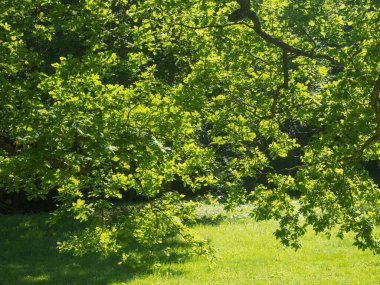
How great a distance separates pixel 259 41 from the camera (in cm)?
1103

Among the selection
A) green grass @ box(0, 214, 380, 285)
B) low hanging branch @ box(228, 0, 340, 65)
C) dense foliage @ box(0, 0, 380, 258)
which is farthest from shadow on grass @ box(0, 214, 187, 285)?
low hanging branch @ box(228, 0, 340, 65)

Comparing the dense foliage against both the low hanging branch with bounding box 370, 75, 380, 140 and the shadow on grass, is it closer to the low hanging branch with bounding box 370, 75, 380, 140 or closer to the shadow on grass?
the low hanging branch with bounding box 370, 75, 380, 140

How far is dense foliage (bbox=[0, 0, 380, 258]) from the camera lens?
28.6 ft

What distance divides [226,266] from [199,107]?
19.2 feet

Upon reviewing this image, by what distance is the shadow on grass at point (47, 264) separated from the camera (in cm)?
1425

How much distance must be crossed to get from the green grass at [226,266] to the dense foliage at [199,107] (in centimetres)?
226

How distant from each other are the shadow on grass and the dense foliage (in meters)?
2.74

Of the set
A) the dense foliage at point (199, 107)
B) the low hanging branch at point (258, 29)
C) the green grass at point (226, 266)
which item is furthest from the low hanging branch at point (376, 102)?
the green grass at point (226, 266)

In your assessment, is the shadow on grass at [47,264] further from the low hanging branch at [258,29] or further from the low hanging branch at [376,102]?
the low hanging branch at [376,102]

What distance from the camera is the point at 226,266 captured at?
14.7 m

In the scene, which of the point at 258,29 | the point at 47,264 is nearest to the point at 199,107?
the point at 258,29

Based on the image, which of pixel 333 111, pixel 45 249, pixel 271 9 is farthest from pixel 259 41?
pixel 45 249

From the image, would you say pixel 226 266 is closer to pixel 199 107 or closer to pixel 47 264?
pixel 47 264

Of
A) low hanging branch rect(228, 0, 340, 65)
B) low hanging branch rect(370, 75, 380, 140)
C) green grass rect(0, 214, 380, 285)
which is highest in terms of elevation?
low hanging branch rect(228, 0, 340, 65)
